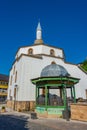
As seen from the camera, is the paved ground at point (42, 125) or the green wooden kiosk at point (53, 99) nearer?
the paved ground at point (42, 125)

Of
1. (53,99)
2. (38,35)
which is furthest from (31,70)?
(38,35)

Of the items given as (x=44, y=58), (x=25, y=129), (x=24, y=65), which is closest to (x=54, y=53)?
(x=44, y=58)

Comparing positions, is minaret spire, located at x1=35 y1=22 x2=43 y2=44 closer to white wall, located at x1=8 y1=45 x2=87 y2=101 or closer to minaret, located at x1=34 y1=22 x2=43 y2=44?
minaret, located at x1=34 y1=22 x2=43 y2=44

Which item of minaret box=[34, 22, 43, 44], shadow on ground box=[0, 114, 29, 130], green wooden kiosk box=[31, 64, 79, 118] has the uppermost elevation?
minaret box=[34, 22, 43, 44]

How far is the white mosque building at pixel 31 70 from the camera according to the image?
70.5 feet

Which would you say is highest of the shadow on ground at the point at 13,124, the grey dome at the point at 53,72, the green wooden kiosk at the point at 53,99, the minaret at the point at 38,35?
the minaret at the point at 38,35

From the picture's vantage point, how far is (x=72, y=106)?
13016 mm

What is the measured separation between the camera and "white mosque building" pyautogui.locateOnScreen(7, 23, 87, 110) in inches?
846

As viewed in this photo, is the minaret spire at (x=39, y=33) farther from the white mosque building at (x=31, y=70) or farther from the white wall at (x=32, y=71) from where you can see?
the white wall at (x=32, y=71)

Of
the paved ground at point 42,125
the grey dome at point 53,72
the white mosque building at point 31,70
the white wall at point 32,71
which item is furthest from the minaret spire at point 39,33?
the paved ground at point 42,125

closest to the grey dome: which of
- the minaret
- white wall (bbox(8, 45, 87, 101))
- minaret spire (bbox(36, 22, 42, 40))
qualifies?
white wall (bbox(8, 45, 87, 101))

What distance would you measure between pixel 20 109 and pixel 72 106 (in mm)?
9654

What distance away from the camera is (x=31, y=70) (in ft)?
76.6

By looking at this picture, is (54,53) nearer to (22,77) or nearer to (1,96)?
(22,77)
